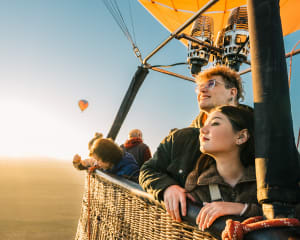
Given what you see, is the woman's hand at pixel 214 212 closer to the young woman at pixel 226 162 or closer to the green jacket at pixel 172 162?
the young woman at pixel 226 162

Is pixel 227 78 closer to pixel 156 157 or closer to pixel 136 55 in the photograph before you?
pixel 156 157

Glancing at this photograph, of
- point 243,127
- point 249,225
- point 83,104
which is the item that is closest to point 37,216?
point 83,104

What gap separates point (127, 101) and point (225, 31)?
1309mm

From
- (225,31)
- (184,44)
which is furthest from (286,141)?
(184,44)

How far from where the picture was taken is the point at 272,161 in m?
0.54

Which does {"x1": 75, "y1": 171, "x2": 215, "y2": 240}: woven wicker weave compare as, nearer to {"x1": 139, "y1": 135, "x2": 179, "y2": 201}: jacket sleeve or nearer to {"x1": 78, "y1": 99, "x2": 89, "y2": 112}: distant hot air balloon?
{"x1": 139, "y1": 135, "x2": 179, "y2": 201}: jacket sleeve

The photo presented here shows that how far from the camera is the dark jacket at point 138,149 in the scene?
3078mm

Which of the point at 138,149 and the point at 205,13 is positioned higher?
the point at 205,13

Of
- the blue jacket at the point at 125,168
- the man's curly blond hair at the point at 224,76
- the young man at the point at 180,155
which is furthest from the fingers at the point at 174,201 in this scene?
the blue jacket at the point at 125,168

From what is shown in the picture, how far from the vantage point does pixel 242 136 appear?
2.86 feet

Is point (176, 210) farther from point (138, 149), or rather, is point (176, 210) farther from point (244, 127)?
point (138, 149)

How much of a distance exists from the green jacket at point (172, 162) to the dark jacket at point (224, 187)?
78 millimetres

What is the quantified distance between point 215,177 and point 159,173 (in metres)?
0.22

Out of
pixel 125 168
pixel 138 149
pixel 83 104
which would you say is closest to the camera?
pixel 125 168
